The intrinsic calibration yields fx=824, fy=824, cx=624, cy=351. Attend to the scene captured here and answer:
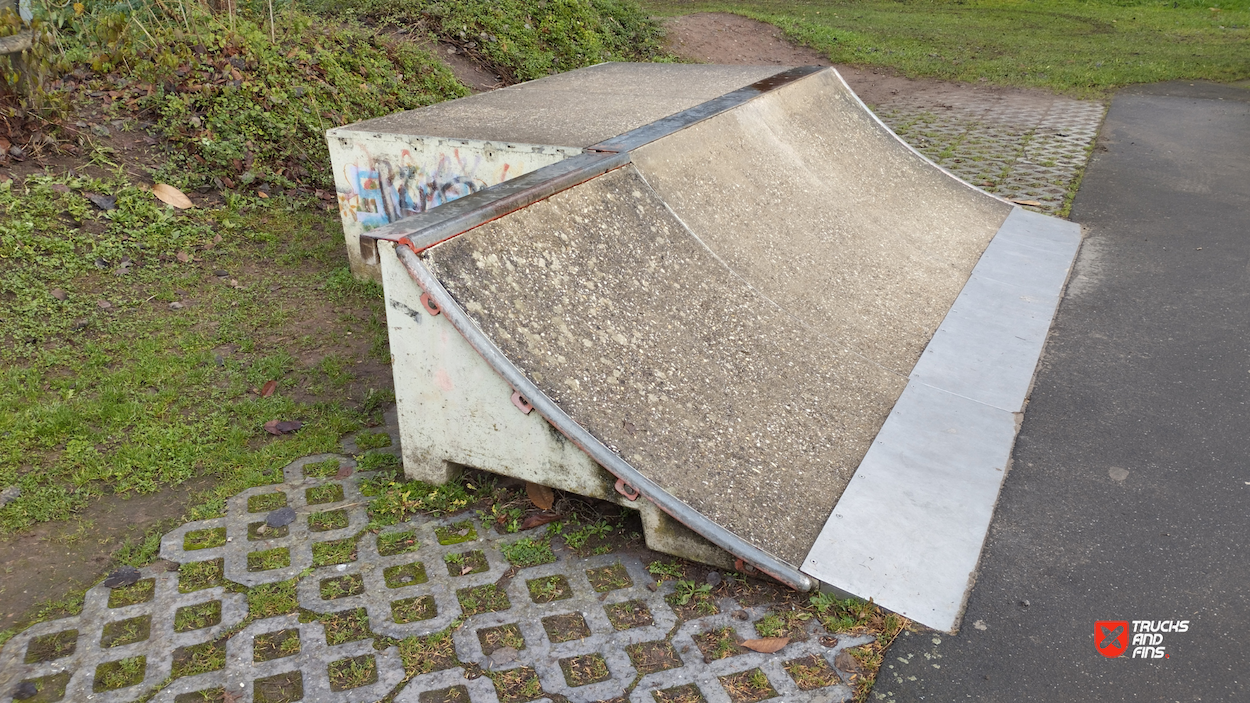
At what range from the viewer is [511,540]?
2.94 metres

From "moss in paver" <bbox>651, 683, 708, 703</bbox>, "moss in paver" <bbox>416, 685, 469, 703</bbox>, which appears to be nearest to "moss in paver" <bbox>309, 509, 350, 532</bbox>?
"moss in paver" <bbox>416, 685, 469, 703</bbox>

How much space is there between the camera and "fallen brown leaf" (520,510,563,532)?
9.90 feet

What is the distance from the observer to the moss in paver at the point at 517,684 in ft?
7.58

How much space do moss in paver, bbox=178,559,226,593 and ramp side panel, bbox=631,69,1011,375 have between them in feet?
8.02

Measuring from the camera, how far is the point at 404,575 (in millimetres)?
2742

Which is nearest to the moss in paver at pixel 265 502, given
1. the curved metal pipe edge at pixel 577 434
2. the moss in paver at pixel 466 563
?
the moss in paver at pixel 466 563

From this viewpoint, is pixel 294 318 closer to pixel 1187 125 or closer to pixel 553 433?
pixel 553 433

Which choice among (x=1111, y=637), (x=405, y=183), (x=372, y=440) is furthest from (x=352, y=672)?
(x=405, y=183)

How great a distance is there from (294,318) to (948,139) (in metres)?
6.94

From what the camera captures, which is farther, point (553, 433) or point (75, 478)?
point (75, 478)

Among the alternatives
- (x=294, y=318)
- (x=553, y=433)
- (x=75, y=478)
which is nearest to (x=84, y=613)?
(x=75, y=478)

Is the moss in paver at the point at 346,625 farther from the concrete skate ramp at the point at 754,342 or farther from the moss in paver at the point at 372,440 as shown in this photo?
the moss in paver at the point at 372,440

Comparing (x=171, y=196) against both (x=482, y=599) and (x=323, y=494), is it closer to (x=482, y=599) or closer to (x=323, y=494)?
(x=323, y=494)

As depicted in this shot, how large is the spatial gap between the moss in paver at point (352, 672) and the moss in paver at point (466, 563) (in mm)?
425
